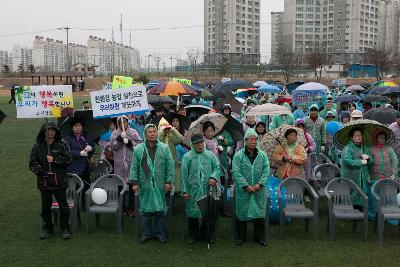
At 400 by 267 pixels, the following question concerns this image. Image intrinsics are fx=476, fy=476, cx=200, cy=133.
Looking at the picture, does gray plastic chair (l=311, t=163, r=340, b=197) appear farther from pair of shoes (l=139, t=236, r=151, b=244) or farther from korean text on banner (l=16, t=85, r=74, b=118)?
korean text on banner (l=16, t=85, r=74, b=118)

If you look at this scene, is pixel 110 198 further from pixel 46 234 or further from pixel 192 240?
pixel 192 240

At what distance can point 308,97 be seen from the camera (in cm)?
1359

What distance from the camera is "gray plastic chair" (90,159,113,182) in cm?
821

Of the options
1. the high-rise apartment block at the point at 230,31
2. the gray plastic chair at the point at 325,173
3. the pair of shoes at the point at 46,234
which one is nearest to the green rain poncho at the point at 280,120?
the gray plastic chair at the point at 325,173

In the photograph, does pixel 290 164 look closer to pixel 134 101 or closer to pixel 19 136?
pixel 134 101

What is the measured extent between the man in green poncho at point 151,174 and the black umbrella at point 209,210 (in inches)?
20.2

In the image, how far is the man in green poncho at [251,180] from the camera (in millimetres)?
6234

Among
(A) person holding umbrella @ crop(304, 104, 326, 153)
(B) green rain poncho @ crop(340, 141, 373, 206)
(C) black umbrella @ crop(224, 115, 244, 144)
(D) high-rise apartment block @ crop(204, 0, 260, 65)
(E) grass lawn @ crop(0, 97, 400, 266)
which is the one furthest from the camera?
(D) high-rise apartment block @ crop(204, 0, 260, 65)

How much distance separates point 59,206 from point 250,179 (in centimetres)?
263

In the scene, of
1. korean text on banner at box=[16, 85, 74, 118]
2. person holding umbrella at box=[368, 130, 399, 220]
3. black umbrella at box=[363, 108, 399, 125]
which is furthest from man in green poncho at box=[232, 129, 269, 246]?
black umbrella at box=[363, 108, 399, 125]

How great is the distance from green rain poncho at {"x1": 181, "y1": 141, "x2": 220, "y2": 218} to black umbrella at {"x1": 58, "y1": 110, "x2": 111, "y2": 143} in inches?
90.7

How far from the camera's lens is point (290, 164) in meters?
7.39

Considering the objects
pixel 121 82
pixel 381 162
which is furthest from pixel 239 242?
pixel 121 82

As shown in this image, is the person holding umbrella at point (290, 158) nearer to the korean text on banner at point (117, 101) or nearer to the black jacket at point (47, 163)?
the korean text on banner at point (117, 101)
